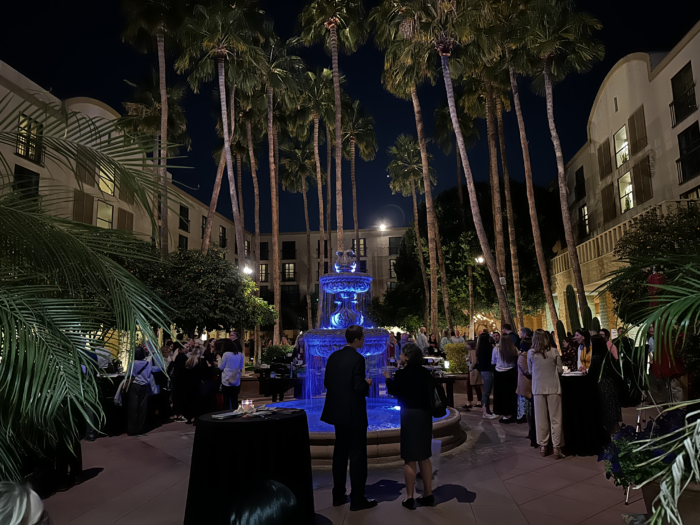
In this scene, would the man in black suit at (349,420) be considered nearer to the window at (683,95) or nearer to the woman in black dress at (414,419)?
the woman in black dress at (414,419)

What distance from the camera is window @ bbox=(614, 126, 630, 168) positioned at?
24312mm

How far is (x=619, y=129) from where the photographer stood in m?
24.6

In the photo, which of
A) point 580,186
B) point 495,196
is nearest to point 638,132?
point 495,196

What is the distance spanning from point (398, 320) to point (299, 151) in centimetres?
1515

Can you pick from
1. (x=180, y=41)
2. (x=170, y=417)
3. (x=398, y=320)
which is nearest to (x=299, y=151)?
(x=398, y=320)

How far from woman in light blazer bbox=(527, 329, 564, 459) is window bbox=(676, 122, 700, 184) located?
1530 cm

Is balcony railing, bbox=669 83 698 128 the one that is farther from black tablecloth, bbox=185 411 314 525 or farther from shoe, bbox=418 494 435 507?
black tablecloth, bbox=185 411 314 525

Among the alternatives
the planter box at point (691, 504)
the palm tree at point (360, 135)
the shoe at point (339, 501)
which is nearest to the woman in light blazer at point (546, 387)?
the shoe at point (339, 501)

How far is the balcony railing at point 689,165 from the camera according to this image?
1891cm

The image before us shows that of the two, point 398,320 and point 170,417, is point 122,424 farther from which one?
point 398,320

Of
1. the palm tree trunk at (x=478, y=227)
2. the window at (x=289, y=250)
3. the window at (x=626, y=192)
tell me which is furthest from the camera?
the window at (x=289, y=250)

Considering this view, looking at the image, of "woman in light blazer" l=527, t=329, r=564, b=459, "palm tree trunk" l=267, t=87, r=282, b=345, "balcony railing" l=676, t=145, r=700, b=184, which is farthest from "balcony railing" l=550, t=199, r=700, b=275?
"palm tree trunk" l=267, t=87, r=282, b=345

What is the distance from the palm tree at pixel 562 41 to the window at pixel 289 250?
1508 inches

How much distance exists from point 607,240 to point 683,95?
5.97 meters
